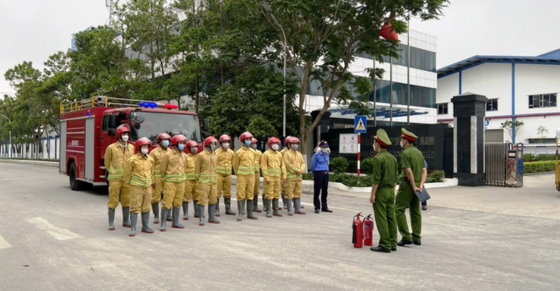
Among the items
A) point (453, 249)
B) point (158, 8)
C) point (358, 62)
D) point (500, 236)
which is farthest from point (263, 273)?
point (358, 62)

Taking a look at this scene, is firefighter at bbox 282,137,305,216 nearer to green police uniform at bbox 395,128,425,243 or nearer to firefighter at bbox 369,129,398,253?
green police uniform at bbox 395,128,425,243

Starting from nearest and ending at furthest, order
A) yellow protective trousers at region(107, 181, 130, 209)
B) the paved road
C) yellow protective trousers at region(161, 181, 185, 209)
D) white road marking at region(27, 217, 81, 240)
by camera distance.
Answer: the paved road < white road marking at region(27, 217, 81, 240) < yellow protective trousers at region(107, 181, 130, 209) < yellow protective trousers at region(161, 181, 185, 209)

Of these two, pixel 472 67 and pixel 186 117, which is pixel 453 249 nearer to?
pixel 186 117

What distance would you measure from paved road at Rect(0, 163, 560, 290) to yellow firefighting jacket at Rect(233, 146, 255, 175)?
114cm

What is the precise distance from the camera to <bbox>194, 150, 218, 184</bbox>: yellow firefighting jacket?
954 cm

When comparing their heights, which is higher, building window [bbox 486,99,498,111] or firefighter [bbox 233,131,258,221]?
building window [bbox 486,99,498,111]

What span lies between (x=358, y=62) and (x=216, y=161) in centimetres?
3440

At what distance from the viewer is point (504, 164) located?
Answer: 18.5m

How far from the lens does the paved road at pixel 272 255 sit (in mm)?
5430

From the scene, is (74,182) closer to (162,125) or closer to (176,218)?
(162,125)

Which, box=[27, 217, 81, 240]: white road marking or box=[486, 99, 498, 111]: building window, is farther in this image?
box=[486, 99, 498, 111]: building window

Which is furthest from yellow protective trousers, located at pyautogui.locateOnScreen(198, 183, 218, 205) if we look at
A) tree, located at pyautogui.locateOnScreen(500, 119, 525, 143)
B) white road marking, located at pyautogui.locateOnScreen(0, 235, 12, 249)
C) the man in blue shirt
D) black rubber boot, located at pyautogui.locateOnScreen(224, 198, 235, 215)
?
tree, located at pyautogui.locateOnScreen(500, 119, 525, 143)

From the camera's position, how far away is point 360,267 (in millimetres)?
6125

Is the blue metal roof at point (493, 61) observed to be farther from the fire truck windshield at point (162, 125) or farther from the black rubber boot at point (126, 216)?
the black rubber boot at point (126, 216)
